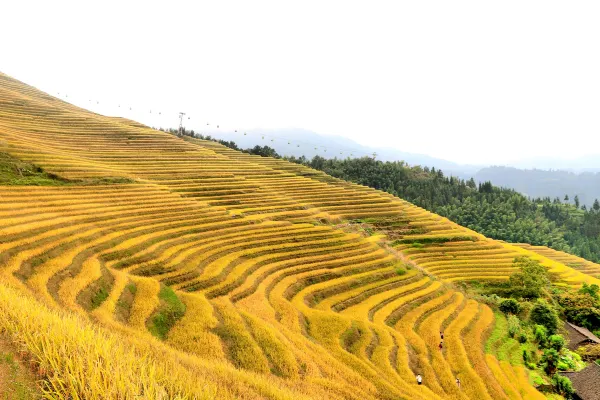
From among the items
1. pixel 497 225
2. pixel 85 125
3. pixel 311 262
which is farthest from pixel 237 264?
pixel 497 225

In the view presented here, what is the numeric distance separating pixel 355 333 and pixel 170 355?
548 inches

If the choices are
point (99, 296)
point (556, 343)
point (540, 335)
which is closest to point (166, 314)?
point (99, 296)

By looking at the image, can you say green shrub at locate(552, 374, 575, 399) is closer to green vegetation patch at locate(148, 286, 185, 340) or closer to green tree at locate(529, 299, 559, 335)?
green tree at locate(529, 299, 559, 335)

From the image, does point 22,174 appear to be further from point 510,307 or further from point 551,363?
point 510,307

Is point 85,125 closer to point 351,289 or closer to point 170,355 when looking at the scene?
point 351,289

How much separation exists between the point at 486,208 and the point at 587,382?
8809cm

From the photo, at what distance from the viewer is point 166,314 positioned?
1644 centimetres

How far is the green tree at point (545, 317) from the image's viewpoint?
29719 millimetres

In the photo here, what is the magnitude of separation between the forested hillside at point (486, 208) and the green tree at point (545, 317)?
68.3m

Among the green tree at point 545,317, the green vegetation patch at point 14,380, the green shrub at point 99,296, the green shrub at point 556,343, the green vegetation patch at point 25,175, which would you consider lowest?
the green shrub at point 556,343

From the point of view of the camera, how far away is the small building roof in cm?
2105

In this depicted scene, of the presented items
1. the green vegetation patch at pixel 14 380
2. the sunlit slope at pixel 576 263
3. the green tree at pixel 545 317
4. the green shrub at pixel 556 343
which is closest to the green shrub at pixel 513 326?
the green tree at pixel 545 317

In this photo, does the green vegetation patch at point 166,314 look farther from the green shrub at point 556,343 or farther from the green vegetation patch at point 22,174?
the green shrub at point 556,343

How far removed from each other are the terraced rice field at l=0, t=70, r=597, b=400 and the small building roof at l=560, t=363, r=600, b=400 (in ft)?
11.1
